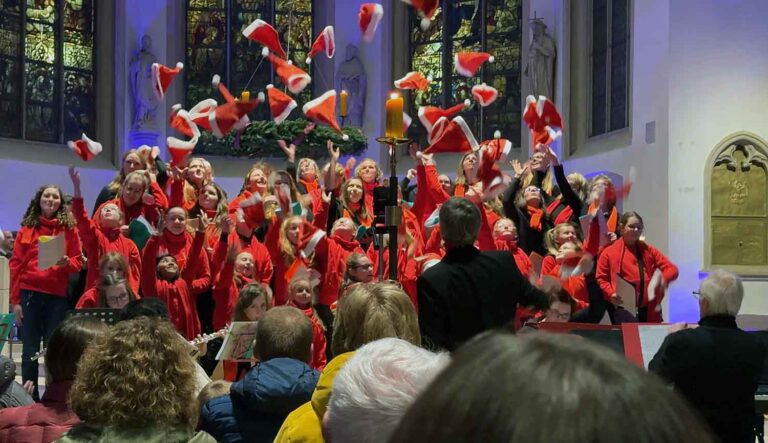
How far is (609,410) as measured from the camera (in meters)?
0.66

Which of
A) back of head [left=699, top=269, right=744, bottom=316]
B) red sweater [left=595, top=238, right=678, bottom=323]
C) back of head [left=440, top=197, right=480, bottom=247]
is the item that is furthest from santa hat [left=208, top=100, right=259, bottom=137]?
back of head [left=699, top=269, right=744, bottom=316]

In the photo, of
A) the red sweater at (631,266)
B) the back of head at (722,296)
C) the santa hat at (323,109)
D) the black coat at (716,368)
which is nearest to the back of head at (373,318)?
the black coat at (716,368)

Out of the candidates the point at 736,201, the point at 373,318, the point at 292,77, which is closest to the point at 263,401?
the point at 373,318

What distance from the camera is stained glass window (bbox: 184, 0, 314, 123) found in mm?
17641

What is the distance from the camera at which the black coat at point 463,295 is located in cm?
399

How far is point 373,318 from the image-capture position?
2951 mm

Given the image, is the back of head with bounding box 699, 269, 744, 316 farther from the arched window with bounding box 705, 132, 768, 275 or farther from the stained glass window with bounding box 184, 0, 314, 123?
the stained glass window with bounding box 184, 0, 314, 123

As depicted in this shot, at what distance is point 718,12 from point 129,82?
8922 mm

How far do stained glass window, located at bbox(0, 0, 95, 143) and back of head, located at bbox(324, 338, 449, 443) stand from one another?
48.2 feet

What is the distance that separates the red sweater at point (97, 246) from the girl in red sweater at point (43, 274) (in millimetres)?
212

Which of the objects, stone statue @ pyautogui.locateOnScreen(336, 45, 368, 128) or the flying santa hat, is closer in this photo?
the flying santa hat

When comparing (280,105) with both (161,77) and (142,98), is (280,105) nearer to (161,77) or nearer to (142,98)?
(161,77)

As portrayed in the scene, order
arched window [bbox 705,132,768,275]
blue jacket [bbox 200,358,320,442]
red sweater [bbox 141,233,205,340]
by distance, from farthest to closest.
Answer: arched window [bbox 705,132,768,275] → red sweater [bbox 141,233,205,340] → blue jacket [bbox 200,358,320,442]

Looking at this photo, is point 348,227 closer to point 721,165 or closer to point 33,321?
point 33,321
